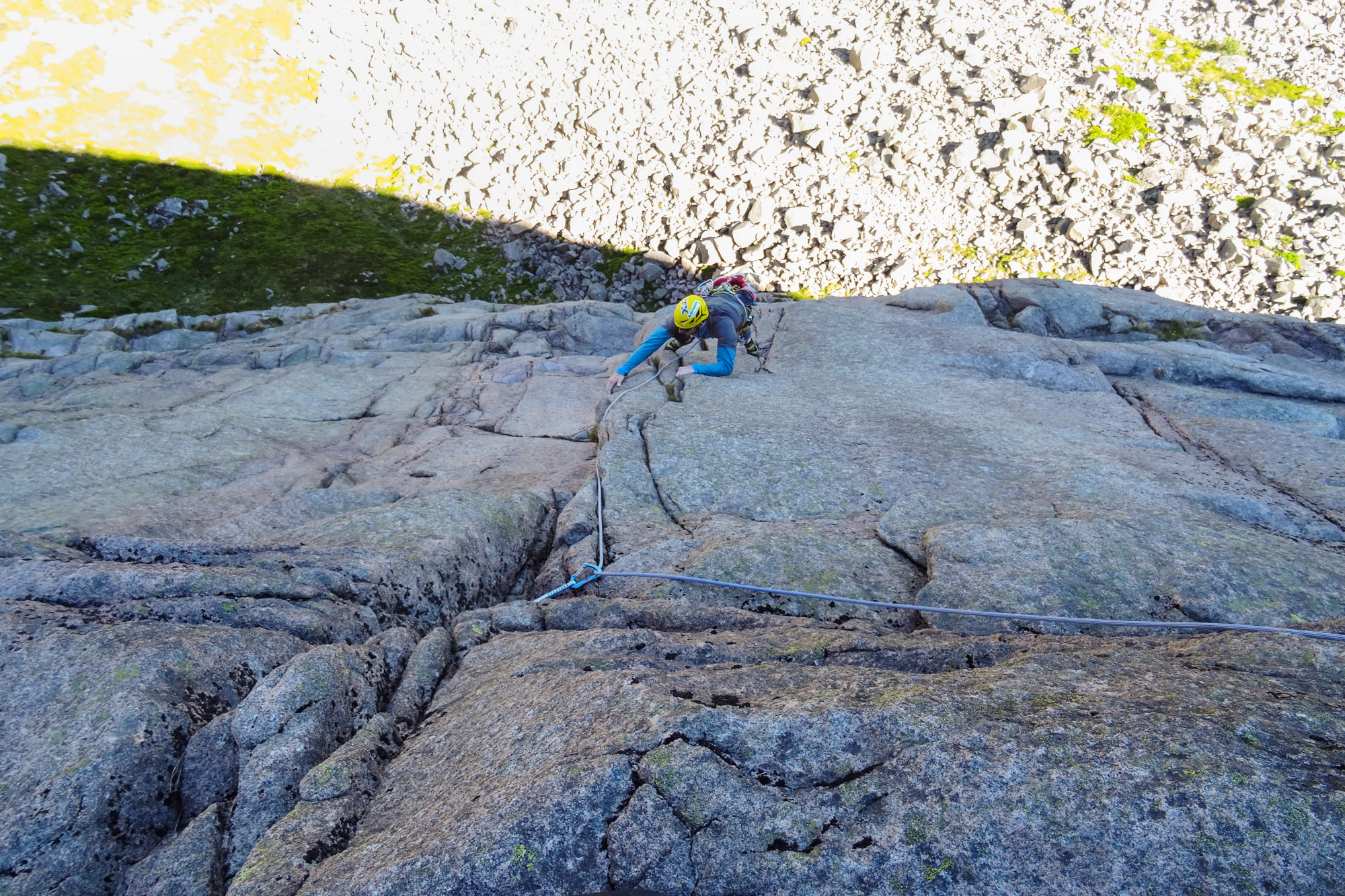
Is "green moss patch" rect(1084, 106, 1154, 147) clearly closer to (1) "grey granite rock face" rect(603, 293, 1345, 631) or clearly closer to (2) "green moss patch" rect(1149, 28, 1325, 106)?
(2) "green moss patch" rect(1149, 28, 1325, 106)

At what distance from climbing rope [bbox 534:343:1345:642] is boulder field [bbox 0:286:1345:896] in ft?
0.45

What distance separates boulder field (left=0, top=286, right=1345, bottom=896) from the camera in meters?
4.12

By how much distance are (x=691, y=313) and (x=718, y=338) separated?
101 cm

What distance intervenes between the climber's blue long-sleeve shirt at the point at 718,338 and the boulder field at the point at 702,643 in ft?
2.15

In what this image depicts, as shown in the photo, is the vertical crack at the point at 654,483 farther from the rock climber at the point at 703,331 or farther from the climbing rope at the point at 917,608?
the rock climber at the point at 703,331

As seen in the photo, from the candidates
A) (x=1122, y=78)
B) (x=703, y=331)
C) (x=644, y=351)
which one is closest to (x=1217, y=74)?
(x=1122, y=78)

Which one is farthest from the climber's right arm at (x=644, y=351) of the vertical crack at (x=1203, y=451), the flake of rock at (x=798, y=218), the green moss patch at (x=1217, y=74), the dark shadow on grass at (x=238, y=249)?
the green moss patch at (x=1217, y=74)

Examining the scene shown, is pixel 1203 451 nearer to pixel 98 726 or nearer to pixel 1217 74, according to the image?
pixel 98 726

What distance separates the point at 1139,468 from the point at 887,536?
4938 millimetres

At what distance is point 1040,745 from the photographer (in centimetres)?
429

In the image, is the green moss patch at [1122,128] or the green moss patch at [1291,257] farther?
the green moss patch at [1122,128]

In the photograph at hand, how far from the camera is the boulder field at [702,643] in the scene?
4117 millimetres

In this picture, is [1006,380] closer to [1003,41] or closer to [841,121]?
[841,121]

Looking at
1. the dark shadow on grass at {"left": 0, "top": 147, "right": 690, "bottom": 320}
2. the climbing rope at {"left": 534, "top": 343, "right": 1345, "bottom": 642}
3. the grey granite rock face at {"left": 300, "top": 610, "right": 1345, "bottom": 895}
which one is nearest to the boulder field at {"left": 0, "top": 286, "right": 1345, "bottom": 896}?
the grey granite rock face at {"left": 300, "top": 610, "right": 1345, "bottom": 895}
